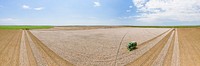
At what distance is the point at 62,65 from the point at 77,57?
4.01 m

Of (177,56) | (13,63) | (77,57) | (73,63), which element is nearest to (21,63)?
(13,63)

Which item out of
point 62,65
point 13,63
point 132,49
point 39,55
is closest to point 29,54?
point 39,55

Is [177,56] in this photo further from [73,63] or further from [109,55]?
[73,63]

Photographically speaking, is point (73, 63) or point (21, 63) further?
point (73, 63)

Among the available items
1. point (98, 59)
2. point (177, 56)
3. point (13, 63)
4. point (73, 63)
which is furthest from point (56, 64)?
point (177, 56)

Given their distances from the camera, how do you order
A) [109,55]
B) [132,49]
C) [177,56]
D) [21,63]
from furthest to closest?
[132,49] < [109,55] < [177,56] < [21,63]

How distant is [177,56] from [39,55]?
10.5 metres

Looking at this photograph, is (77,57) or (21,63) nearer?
(21,63)

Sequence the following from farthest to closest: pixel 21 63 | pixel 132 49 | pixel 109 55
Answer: pixel 132 49
pixel 109 55
pixel 21 63

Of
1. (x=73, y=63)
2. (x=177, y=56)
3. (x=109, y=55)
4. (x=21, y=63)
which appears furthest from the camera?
(x=109, y=55)

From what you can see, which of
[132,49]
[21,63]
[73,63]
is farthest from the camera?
[132,49]

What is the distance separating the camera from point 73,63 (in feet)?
59.7

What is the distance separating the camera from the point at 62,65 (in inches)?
663

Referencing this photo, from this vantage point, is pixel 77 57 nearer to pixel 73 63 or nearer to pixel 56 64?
pixel 73 63
